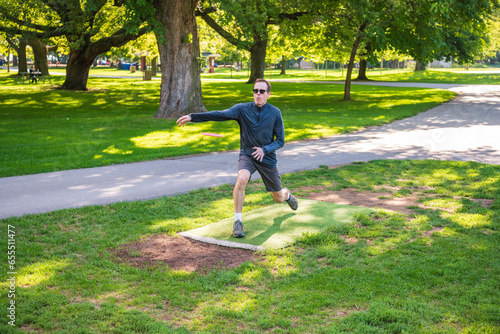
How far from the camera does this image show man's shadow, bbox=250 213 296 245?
19.6 feet

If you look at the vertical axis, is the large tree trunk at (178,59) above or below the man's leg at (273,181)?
above

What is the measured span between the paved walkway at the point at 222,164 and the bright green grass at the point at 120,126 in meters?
0.84

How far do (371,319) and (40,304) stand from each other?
269 centimetres

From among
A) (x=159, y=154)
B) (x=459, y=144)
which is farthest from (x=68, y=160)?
(x=459, y=144)

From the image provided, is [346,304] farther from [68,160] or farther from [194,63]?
[194,63]

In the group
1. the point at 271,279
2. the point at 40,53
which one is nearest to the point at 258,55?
the point at 40,53

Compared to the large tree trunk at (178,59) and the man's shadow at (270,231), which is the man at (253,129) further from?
the large tree trunk at (178,59)

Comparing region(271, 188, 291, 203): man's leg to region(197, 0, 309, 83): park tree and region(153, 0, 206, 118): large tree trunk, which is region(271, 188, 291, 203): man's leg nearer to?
region(153, 0, 206, 118): large tree trunk

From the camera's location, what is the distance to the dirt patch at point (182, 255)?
17.2ft

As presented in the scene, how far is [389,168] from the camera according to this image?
33.4ft

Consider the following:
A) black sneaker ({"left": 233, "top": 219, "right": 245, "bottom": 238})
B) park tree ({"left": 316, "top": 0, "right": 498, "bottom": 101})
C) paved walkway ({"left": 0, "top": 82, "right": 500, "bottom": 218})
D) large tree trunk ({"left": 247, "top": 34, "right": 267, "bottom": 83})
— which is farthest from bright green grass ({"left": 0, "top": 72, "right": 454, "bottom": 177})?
large tree trunk ({"left": 247, "top": 34, "right": 267, "bottom": 83})

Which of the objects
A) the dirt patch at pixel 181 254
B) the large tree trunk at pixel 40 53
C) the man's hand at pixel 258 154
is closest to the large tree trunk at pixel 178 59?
the man's hand at pixel 258 154

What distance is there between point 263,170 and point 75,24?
18.2 meters

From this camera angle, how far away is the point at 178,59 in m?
17.5
